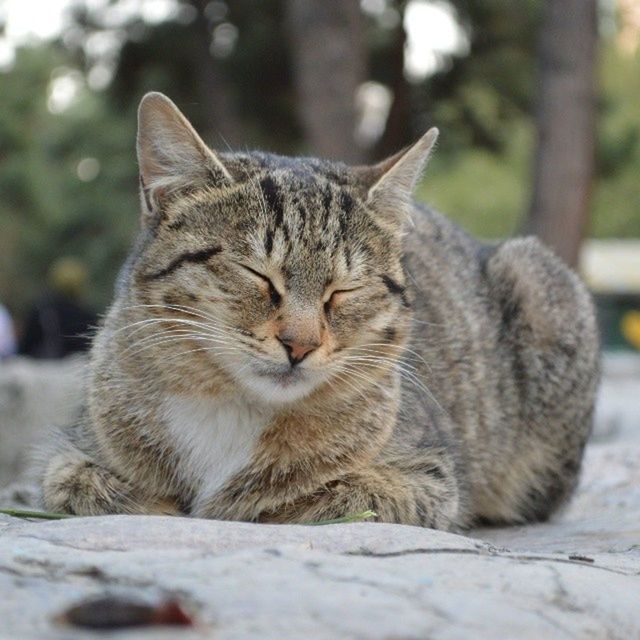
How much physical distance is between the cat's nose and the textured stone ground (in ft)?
2.04

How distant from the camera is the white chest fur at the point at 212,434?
431 centimetres

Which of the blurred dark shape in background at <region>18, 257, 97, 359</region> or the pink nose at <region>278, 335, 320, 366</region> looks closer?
the pink nose at <region>278, 335, 320, 366</region>

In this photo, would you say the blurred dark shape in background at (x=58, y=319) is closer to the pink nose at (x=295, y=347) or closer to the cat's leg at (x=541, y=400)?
the cat's leg at (x=541, y=400)

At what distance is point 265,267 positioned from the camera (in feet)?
13.6

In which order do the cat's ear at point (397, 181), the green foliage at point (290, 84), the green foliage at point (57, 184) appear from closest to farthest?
the cat's ear at point (397, 181) < the green foliage at point (290, 84) < the green foliage at point (57, 184)

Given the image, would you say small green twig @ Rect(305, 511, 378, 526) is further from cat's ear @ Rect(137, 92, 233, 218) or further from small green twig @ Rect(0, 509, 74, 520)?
cat's ear @ Rect(137, 92, 233, 218)

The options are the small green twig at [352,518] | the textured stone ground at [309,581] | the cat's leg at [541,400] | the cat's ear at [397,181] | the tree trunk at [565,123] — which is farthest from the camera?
the tree trunk at [565,123]

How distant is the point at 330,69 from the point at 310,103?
458 millimetres

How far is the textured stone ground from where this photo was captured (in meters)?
2.60

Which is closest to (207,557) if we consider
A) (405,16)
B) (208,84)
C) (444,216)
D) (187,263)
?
(187,263)

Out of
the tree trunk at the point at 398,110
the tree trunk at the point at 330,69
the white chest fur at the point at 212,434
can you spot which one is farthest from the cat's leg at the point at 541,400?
the tree trunk at the point at 398,110

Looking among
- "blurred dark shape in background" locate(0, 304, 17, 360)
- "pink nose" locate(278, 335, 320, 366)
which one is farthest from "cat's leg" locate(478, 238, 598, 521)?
"blurred dark shape in background" locate(0, 304, 17, 360)

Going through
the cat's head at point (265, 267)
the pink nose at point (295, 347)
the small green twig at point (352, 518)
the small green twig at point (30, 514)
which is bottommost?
the small green twig at point (30, 514)

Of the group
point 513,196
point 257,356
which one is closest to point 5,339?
point 257,356
